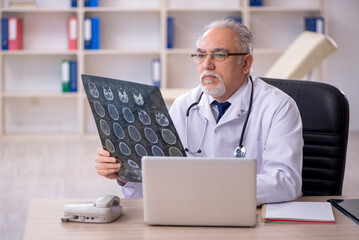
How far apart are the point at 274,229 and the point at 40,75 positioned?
15.8 ft

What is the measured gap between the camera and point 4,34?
5707 millimetres

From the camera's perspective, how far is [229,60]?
2.07 meters

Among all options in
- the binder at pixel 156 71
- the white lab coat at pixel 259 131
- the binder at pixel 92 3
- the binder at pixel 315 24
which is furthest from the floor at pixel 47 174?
the white lab coat at pixel 259 131

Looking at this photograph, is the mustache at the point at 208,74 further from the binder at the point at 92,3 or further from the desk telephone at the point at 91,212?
the binder at the point at 92,3

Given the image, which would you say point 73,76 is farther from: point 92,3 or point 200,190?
point 200,190

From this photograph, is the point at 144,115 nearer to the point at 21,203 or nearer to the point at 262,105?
the point at 262,105

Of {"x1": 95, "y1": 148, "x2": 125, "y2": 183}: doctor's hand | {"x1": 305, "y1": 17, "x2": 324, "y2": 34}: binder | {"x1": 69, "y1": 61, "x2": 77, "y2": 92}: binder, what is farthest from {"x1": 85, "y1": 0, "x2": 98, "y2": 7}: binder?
{"x1": 95, "y1": 148, "x2": 125, "y2": 183}: doctor's hand

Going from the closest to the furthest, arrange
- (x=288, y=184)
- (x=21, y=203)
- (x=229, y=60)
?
(x=288, y=184) < (x=229, y=60) < (x=21, y=203)

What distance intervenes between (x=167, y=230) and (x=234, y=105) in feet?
2.46

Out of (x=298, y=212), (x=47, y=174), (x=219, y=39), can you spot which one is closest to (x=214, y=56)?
(x=219, y=39)

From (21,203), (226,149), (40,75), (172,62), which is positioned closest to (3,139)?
(40,75)

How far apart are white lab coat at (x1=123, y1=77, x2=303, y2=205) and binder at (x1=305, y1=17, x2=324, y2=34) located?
3.76 meters

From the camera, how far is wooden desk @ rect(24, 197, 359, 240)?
1.42 meters

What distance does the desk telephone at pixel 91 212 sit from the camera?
153 centimetres
